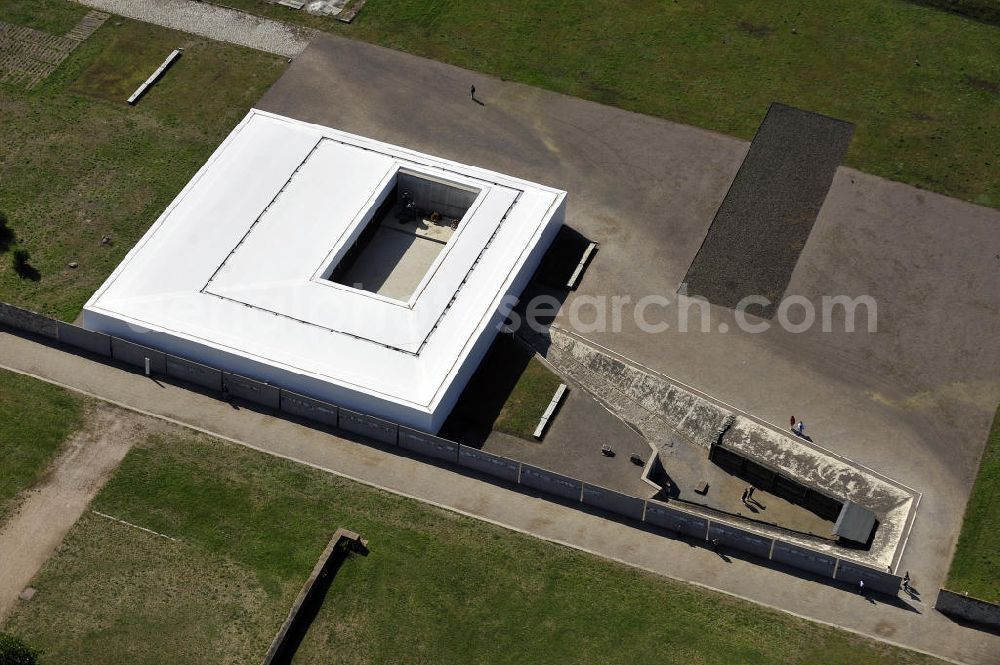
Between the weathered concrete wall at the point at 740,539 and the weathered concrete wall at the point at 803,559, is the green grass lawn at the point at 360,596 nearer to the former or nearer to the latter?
the weathered concrete wall at the point at 740,539

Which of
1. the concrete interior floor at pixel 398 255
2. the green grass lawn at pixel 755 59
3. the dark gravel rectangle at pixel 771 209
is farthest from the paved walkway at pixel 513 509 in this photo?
the green grass lawn at pixel 755 59

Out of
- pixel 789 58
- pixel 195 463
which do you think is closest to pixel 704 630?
pixel 195 463

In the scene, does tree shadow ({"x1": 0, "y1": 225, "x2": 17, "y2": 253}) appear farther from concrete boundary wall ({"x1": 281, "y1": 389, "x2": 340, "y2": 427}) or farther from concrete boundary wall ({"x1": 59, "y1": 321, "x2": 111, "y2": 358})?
concrete boundary wall ({"x1": 281, "y1": 389, "x2": 340, "y2": 427})

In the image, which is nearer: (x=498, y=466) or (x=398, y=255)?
(x=498, y=466)

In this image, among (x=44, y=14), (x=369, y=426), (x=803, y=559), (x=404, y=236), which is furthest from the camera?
(x=44, y=14)

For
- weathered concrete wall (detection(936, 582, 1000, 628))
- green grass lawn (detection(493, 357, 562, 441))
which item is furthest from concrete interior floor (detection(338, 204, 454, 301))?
weathered concrete wall (detection(936, 582, 1000, 628))

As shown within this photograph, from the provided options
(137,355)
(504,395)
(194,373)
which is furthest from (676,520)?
(137,355)

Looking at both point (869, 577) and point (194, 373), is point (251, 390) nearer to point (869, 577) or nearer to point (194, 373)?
point (194, 373)
